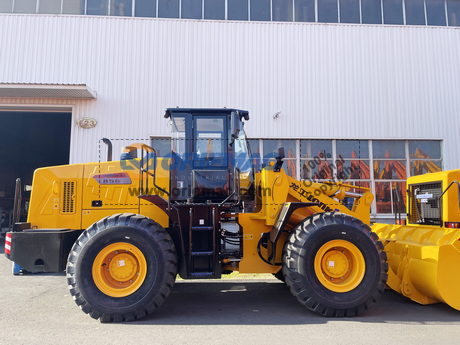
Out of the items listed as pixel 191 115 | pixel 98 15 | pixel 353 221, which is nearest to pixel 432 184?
pixel 353 221

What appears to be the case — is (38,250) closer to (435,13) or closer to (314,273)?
(314,273)

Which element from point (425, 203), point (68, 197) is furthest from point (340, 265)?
point (68, 197)

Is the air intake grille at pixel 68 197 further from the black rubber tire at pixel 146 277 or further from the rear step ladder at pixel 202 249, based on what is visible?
the rear step ladder at pixel 202 249

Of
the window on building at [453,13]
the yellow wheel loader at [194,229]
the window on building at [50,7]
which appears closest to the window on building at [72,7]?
the window on building at [50,7]

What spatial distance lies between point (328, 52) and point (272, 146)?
4.53 metres

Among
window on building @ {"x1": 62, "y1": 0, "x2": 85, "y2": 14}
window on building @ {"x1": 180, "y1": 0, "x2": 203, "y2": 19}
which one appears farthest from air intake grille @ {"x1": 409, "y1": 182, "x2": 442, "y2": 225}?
window on building @ {"x1": 62, "y1": 0, "x2": 85, "y2": 14}

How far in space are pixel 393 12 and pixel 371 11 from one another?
0.96m

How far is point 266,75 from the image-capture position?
1308cm

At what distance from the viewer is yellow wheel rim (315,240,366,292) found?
190 inches

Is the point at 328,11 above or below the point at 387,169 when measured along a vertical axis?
above

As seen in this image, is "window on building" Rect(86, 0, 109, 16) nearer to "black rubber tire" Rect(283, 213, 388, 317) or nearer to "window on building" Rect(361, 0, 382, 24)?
"window on building" Rect(361, 0, 382, 24)

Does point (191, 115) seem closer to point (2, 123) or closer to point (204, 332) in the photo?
point (204, 332)

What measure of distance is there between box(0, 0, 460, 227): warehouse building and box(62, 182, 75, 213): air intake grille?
23.4ft

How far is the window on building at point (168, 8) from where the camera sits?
43.3ft
